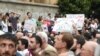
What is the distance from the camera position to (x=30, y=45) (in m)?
8.93

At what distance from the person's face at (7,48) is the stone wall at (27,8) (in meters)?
21.3

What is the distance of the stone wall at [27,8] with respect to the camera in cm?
2829

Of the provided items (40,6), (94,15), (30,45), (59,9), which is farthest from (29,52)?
(94,15)

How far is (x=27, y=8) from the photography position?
3192 cm

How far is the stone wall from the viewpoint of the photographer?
2829 centimetres

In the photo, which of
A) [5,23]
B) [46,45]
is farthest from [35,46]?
[5,23]

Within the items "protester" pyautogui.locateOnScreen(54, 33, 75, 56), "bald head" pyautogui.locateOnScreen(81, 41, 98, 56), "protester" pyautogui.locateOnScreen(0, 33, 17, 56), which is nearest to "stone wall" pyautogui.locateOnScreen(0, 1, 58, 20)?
"protester" pyautogui.locateOnScreen(54, 33, 75, 56)

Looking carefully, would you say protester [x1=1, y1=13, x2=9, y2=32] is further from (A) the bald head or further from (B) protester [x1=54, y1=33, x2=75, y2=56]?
(A) the bald head

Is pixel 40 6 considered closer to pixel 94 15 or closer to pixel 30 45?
pixel 94 15

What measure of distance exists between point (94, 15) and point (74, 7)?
18.8 feet

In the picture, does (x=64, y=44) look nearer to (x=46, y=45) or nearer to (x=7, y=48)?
(x=46, y=45)

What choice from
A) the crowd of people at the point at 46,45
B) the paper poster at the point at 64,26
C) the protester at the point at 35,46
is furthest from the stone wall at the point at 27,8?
the protester at the point at 35,46

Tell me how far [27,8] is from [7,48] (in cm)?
2675

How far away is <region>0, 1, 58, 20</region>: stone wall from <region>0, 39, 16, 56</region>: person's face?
2128 centimetres
